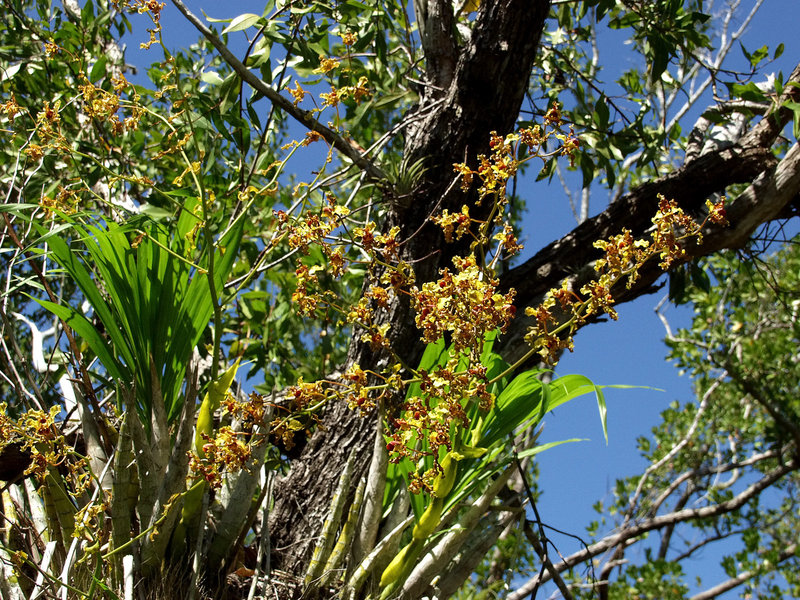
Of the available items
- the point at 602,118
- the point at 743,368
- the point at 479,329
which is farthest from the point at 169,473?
the point at 743,368

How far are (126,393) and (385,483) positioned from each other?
1.82ft

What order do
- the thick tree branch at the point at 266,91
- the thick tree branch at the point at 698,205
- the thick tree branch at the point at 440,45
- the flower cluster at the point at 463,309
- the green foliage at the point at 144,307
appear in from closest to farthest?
the flower cluster at the point at 463,309 < the green foliage at the point at 144,307 < the thick tree branch at the point at 266,91 < the thick tree branch at the point at 698,205 < the thick tree branch at the point at 440,45

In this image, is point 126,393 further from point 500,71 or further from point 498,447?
point 500,71

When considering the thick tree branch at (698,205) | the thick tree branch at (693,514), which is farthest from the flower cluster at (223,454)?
the thick tree branch at (693,514)

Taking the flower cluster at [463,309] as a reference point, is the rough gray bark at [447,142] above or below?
above

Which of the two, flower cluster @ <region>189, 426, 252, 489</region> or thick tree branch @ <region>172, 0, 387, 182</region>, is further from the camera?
thick tree branch @ <region>172, 0, 387, 182</region>

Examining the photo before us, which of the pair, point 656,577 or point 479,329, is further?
point 656,577

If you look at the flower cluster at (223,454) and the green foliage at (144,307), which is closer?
the flower cluster at (223,454)

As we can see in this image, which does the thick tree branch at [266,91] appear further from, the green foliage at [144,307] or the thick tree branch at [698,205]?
the thick tree branch at [698,205]

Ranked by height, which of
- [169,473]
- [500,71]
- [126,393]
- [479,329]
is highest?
[500,71]

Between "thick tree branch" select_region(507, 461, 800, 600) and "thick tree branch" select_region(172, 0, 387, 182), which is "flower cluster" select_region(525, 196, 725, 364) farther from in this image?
"thick tree branch" select_region(507, 461, 800, 600)

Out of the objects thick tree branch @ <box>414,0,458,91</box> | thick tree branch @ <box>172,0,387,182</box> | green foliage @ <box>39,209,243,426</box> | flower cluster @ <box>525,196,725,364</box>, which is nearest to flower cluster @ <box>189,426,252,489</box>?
green foliage @ <box>39,209,243,426</box>

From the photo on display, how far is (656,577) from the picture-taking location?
5.29m

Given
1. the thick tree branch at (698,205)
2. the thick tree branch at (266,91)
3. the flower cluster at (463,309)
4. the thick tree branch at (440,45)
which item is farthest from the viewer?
Result: the thick tree branch at (440,45)
